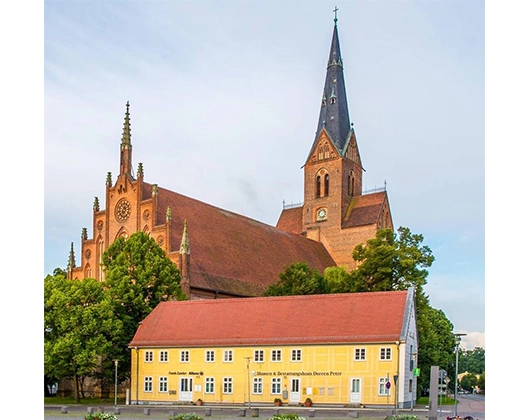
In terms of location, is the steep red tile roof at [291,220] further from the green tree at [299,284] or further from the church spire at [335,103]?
the green tree at [299,284]

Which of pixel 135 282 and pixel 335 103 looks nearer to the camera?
pixel 135 282

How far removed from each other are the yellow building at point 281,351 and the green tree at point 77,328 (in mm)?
1911

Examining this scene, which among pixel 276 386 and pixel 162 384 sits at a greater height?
pixel 276 386

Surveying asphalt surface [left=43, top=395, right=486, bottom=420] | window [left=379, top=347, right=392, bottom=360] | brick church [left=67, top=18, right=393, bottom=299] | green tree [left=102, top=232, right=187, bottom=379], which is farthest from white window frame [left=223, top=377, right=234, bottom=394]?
brick church [left=67, top=18, right=393, bottom=299]

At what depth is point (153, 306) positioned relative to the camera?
41625mm

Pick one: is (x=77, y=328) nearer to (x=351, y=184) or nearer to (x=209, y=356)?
(x=209, y=356)

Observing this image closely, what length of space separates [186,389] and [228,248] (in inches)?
733

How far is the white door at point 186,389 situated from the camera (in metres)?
35.9

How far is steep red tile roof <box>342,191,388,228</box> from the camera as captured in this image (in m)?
66.8

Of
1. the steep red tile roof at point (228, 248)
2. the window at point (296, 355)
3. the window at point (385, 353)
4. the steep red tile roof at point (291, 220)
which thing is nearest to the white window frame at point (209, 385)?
the window at point (296, 355)

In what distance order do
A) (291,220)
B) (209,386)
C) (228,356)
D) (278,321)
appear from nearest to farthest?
(228,356) < (209,386) < (278,321) < (291,220)

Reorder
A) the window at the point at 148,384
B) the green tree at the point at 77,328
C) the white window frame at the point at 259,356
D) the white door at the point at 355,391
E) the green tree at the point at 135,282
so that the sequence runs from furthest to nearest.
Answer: the green tree at the point at 135,282 < the window at the point at 148,384 < the green tree at the point at 77,328 < the white window frame at the point at 259,356 < the white door at the point at 355,391

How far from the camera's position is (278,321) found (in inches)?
1412

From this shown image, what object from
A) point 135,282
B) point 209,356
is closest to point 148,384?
point 209,356
